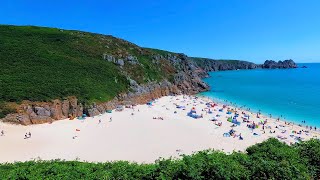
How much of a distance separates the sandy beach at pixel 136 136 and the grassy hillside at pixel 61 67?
8599mm

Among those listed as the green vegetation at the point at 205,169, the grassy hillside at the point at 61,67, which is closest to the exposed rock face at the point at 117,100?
the grassy hillside at the point at 61,67

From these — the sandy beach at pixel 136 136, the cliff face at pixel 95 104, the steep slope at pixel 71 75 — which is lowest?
the sandy beach at pixel 136 136

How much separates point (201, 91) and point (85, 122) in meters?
62.8

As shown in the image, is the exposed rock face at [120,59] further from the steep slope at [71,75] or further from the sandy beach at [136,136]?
the sandy beach at [136,136]

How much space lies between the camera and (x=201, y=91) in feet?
341

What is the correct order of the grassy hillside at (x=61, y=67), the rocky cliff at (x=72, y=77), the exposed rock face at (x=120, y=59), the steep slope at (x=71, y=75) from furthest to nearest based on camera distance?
1. the exposed rock face at (x=120, y=59)
2. the grassy hillside at (x=61, y=67)
3. the steep slope at (x=71, y=75)
4. the rocky cliff at (x=72, y=77)

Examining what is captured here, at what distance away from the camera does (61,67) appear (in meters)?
67.8

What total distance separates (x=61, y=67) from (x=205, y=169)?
58167mm

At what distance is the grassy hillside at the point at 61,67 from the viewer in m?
54.0

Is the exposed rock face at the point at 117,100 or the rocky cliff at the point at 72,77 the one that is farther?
the rocky cliff at the point at 72,77

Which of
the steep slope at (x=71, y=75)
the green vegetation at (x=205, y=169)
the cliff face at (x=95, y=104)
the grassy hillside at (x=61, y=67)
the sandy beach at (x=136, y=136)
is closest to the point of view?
the green vegetation at (x=205, y=169)

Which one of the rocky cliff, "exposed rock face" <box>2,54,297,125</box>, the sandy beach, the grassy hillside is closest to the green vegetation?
the sandy beach

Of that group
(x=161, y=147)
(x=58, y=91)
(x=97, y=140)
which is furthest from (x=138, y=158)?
(x=58, y=91)

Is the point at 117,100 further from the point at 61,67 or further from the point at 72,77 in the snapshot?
the point at 61,67
